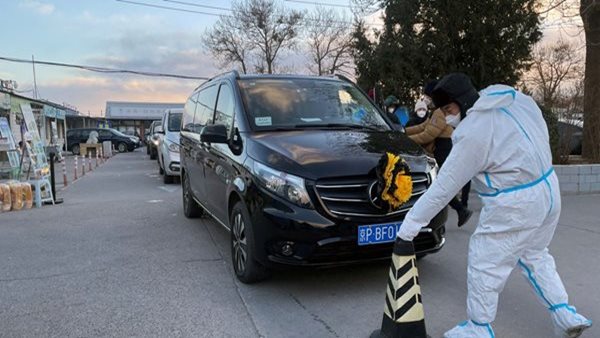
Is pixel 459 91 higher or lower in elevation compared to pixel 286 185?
higher

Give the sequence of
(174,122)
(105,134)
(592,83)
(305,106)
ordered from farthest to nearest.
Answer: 1. (105,134)
2. (174,122)
3. (592,83)
4. (305,106)

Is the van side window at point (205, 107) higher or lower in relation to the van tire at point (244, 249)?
higher

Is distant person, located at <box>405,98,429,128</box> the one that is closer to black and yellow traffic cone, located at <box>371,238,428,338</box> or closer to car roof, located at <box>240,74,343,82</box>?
car roof, located at <box>240,74,343,82</box>

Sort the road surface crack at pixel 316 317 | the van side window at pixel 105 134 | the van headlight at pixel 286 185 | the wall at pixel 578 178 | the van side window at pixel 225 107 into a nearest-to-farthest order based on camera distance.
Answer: the road surface crack at pixel 316 317 < the van headlight at pixel 286 185 < the van side window at pixel 225 107 < the wall at pixel 578 178 < the van side window at pixel 105 134

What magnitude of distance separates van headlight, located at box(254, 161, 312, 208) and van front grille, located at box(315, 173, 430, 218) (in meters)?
0.12

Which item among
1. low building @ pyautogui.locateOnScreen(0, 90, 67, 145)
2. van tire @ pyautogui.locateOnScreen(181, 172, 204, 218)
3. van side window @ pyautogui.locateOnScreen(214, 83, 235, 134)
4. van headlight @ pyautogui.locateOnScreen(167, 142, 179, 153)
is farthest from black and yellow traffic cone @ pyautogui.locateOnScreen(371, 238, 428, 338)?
low building @ pyautogui.locateOnScreen(0, 90, 67, 145)

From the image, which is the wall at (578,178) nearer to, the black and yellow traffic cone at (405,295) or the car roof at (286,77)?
the car roof at (286,77)

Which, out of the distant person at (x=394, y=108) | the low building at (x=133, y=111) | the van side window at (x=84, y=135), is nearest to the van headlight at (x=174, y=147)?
the distant person at (x=394, y=108)

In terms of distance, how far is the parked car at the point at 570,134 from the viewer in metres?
9.92

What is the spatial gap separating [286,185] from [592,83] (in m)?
9.59

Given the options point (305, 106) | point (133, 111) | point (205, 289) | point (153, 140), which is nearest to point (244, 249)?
point (205, 289)

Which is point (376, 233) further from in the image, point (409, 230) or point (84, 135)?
point (84, 135)

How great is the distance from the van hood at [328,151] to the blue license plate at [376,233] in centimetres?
43

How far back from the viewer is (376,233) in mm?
3736
